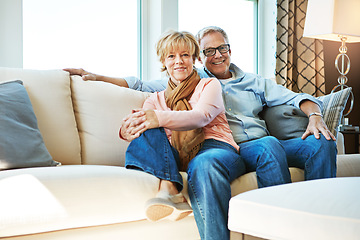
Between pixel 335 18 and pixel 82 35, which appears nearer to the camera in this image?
pixel 82 35

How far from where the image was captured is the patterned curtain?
365 centimetres

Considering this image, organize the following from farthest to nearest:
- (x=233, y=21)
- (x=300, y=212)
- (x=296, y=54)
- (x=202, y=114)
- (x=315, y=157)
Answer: (x=233, y=21), (x=296, y=54), (x=315, y=157), (x=202, y=114), (x=300, y=212)

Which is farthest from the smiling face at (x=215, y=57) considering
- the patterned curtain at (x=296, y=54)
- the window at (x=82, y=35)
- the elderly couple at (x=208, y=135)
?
the patterned curtain at (x=296, y=54)

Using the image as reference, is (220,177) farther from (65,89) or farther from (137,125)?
(65,89)

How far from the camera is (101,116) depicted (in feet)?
6.92

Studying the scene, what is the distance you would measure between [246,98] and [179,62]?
0.50 meters

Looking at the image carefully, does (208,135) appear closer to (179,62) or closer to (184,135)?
(184,135)

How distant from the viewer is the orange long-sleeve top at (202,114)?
1.69 meters

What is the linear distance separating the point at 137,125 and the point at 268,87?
1.00 m

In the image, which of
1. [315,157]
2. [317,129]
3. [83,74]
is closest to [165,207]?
[315,157]

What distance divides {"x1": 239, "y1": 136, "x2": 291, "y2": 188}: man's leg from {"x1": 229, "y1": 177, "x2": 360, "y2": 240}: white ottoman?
1.18 feet

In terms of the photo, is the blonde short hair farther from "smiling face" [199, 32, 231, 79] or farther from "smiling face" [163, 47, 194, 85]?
"smiling face" [199, 32, 231, 79]

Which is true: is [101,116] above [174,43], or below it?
below

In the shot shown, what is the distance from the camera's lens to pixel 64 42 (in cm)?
297
